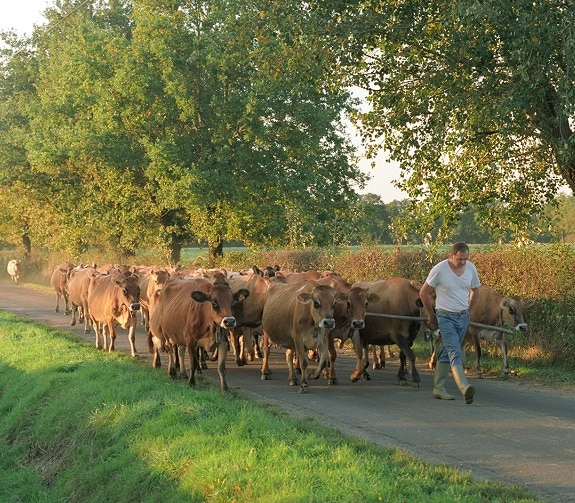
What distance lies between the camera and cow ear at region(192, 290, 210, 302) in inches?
519

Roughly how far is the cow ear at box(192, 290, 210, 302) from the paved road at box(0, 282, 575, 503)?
5.16 feet

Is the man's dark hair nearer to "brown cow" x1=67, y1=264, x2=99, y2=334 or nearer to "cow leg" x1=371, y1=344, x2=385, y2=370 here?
"cow leg" x1=371, y1=344, x2=385, y2=370

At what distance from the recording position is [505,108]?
46.3 ft

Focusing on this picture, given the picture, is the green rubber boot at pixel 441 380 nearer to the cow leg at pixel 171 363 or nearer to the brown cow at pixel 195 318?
the brown cow at pixel 195 318

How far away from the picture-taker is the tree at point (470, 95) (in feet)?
45.2

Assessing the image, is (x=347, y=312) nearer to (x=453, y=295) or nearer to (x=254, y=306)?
(x=254, y=306)

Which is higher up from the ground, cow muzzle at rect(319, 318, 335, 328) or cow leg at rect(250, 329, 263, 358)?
cow muzzle at rect(319, 318, 335, 328)

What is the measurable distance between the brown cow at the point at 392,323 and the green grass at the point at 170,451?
2870mm

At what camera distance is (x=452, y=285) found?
11.7 meters

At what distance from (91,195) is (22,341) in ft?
66.6

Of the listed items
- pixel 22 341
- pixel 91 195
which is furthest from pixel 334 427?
pixel 91 195

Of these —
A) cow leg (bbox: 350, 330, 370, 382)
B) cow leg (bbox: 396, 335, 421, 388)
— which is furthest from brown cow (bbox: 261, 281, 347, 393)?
cow leg (bbox: 396, 335, 421, 388)

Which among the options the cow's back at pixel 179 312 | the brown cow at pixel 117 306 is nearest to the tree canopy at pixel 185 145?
the brown cow at pixel 117 306

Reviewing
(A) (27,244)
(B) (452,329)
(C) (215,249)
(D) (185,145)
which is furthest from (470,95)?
(A) (27,244)
